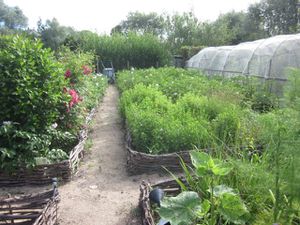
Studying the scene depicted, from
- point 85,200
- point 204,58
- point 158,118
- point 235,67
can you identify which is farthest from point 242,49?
point 85,200

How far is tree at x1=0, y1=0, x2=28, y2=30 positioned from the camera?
51875mm

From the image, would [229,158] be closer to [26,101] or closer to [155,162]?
[155,162]

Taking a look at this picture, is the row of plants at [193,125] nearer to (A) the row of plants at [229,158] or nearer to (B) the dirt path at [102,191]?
(A) the row of plants at [229,158]

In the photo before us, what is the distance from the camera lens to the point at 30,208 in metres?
3.11

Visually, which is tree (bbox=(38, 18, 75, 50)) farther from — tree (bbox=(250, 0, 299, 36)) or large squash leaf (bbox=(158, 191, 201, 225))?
large squash leaf (bbox=(158, 191, 201, 225))

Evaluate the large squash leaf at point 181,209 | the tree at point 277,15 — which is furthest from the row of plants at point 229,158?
the tree at point 277,15

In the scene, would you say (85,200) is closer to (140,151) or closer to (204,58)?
(140,151)

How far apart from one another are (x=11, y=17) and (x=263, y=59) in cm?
5312

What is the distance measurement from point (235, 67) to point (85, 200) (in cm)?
926

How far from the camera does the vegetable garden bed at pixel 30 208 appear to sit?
2955mm

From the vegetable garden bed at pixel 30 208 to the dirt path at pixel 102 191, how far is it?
38 cm

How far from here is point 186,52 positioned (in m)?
22.6

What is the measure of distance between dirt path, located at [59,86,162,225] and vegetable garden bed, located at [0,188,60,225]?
378mm

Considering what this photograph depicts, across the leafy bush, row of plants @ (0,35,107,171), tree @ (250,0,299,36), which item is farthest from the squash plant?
tree @ (250,0,299,36)
